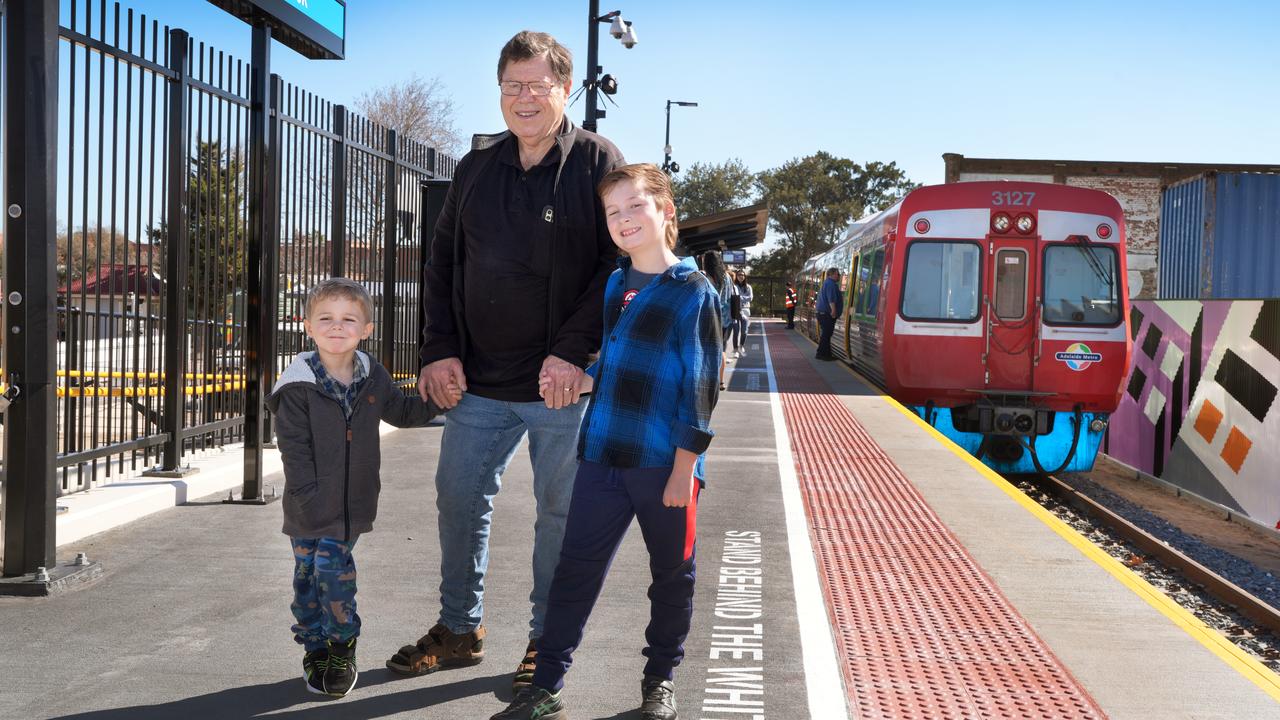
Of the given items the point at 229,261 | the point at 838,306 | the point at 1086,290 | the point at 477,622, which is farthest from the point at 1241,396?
the point at 477,622

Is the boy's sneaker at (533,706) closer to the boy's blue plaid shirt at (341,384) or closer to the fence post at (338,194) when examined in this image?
the boy's blue plaid shirt at (341,384)

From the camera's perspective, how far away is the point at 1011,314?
13078 mm

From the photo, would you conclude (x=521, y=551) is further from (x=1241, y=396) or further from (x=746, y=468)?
(x=1241, y=396)

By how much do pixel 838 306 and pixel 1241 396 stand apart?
9.64 metres

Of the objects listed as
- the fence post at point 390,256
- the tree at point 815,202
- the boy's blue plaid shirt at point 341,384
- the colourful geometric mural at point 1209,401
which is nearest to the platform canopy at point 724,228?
the fence post at point 390,256

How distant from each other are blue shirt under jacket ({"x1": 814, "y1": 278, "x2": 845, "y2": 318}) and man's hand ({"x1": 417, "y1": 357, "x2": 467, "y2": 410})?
1852 cm

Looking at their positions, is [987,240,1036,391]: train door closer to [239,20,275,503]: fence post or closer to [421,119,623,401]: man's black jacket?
[239,20,275,503]: fence post

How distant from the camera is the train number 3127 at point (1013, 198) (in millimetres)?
12898

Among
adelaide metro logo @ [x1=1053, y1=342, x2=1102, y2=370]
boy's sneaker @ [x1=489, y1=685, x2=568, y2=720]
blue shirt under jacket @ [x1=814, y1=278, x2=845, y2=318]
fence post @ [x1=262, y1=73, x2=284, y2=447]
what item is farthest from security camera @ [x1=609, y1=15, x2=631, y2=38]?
boy's sneaker @ [x1=489, y1=685, x2=568, y2=720]

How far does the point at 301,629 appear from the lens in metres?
3.63

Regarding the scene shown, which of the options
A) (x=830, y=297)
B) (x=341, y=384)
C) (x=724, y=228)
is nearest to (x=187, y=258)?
(x=341, y=384)

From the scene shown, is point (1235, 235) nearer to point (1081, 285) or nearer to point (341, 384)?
point (1081, 285)

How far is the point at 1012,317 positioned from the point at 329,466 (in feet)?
35.6

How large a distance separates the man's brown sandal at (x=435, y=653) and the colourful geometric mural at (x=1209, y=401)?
10.9 metres
